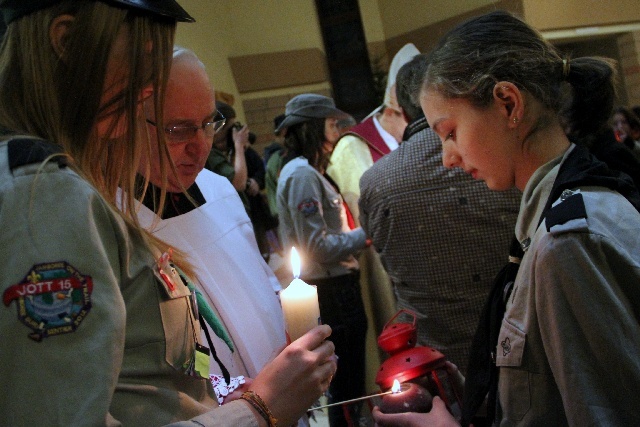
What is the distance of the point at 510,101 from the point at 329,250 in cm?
182

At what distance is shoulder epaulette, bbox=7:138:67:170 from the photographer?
0.71m

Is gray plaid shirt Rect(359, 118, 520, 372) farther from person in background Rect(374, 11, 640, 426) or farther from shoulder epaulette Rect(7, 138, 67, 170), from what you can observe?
shoulder epaulette Rect(7, 138, 67, 170)

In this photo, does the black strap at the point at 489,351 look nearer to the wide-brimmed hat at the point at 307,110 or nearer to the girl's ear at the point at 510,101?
the girl's ear at the point at 510,101

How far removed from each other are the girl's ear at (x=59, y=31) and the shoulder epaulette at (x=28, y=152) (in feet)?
0.48

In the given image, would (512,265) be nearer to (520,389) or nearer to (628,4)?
(520,389)

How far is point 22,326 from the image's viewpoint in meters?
0.64

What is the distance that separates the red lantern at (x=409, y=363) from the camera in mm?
1345

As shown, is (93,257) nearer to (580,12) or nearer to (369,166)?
(369,166)

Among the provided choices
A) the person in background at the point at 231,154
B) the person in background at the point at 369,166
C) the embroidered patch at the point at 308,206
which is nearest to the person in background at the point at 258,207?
the person in background at the point at 231,154

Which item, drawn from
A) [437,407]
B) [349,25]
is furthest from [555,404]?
[349,25]

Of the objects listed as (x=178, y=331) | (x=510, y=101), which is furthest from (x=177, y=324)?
(x=510, y=101)

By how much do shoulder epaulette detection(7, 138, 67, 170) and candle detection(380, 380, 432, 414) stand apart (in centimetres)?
87

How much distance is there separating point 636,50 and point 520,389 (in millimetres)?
6740

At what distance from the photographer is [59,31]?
31.9 inches
